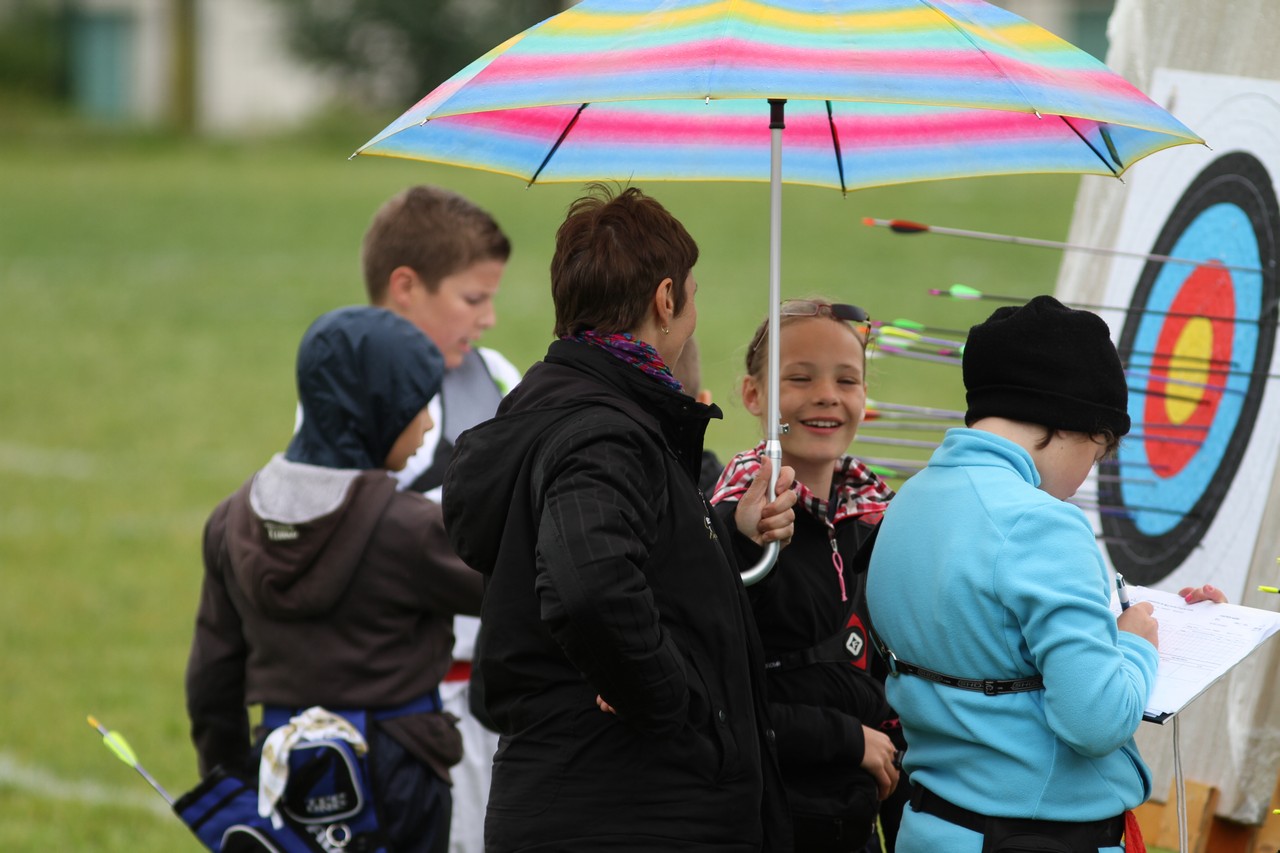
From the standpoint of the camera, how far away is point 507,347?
13.7 m

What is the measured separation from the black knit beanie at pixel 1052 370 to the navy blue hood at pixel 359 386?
1.35 meters

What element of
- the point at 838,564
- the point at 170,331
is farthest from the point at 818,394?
the point at 170,331

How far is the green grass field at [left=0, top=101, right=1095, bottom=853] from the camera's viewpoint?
6.27m

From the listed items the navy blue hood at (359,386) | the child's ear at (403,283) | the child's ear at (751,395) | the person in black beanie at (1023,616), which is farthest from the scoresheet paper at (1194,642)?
the child's ear at (403,283)

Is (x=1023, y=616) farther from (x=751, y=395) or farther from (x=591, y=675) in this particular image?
(x=751, y=395)

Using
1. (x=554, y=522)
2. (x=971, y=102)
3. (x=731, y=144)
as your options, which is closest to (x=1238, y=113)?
(x=731, y=144)

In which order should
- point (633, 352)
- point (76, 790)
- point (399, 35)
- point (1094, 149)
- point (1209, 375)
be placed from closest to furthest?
point (633, 352), point (1094, 149), point (1209, 375), point (76, 790), point (399, 35)

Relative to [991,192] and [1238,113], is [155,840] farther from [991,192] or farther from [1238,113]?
[991,192]

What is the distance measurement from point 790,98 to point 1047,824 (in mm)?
1127

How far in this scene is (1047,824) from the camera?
247cm

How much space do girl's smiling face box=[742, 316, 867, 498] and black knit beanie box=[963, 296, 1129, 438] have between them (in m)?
0.65

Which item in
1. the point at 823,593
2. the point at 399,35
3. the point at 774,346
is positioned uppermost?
the point at 774,346

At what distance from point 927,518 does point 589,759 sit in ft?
2.07

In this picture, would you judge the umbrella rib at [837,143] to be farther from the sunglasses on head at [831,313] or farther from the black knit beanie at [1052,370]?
the black knit beanie at [1052,370]
